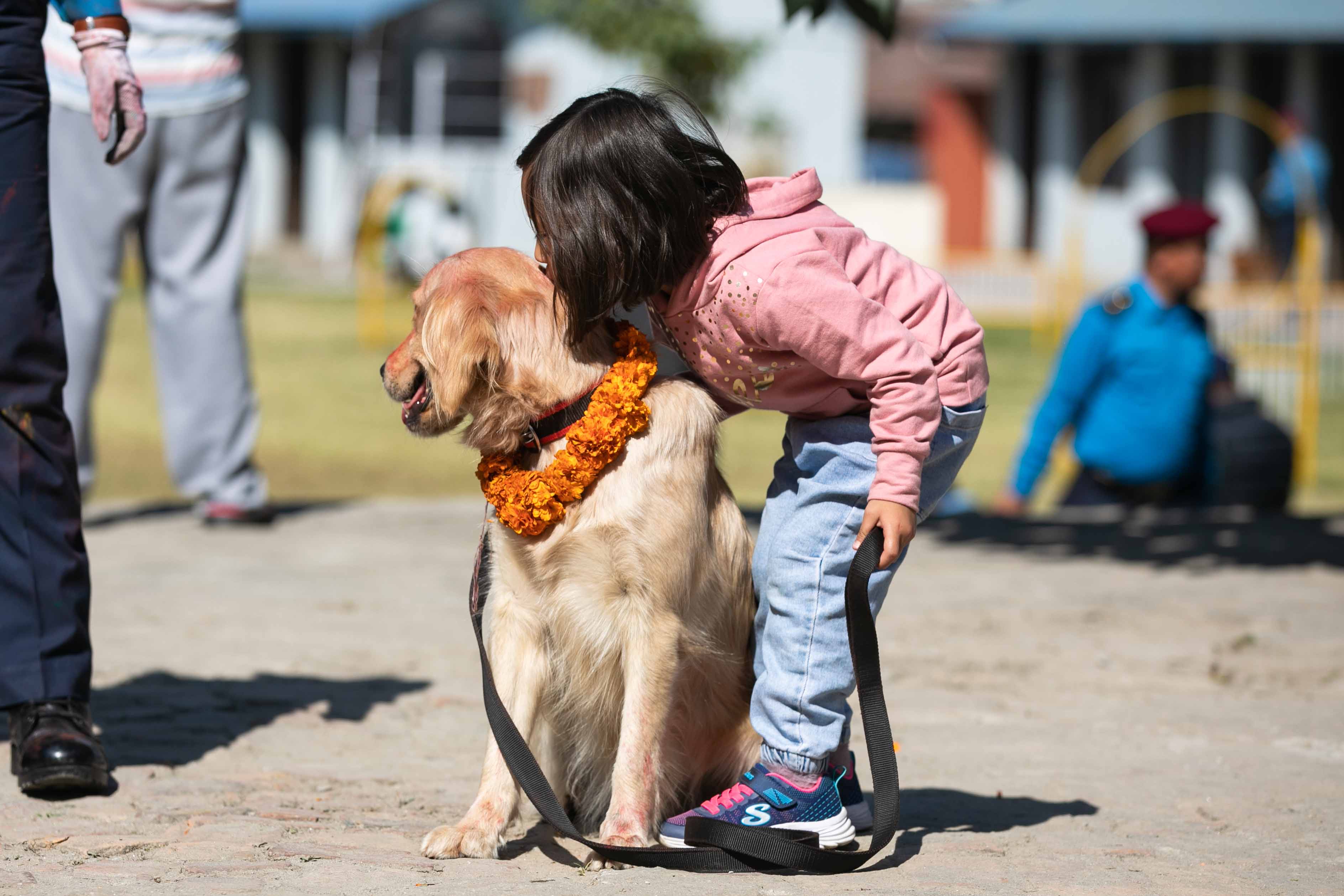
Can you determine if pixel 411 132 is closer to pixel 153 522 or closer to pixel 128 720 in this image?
pixel 153 522

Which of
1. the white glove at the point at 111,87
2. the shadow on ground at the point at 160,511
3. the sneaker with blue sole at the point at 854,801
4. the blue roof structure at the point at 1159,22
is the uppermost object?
the blue roof structure at the point at 1159,22

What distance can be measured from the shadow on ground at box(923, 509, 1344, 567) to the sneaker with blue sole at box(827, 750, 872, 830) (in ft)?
11.6

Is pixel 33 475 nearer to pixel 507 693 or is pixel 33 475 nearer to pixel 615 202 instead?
pixel 507 693

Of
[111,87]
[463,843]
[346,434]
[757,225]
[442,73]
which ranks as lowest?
[346,434]

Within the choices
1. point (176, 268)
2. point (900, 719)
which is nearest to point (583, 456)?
point (900, 719)

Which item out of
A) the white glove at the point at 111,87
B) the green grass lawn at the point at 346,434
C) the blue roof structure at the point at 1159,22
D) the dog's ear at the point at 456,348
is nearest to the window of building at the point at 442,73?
the blue roof structure at the point at 1159,22

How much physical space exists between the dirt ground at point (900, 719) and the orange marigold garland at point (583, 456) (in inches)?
26.6

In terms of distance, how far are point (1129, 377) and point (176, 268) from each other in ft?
14.0

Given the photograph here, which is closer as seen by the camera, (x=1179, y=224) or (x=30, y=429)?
(x=30, y=429)

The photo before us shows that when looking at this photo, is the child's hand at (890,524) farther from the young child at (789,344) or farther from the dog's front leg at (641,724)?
the dog's front leg at (641,724)

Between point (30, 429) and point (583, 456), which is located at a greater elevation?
point (583, 456)

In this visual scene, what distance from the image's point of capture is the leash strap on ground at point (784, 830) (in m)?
2.90

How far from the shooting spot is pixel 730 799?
3.09 metres

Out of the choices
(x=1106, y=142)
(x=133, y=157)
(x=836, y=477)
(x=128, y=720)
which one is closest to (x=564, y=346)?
(x=836, y=477)
